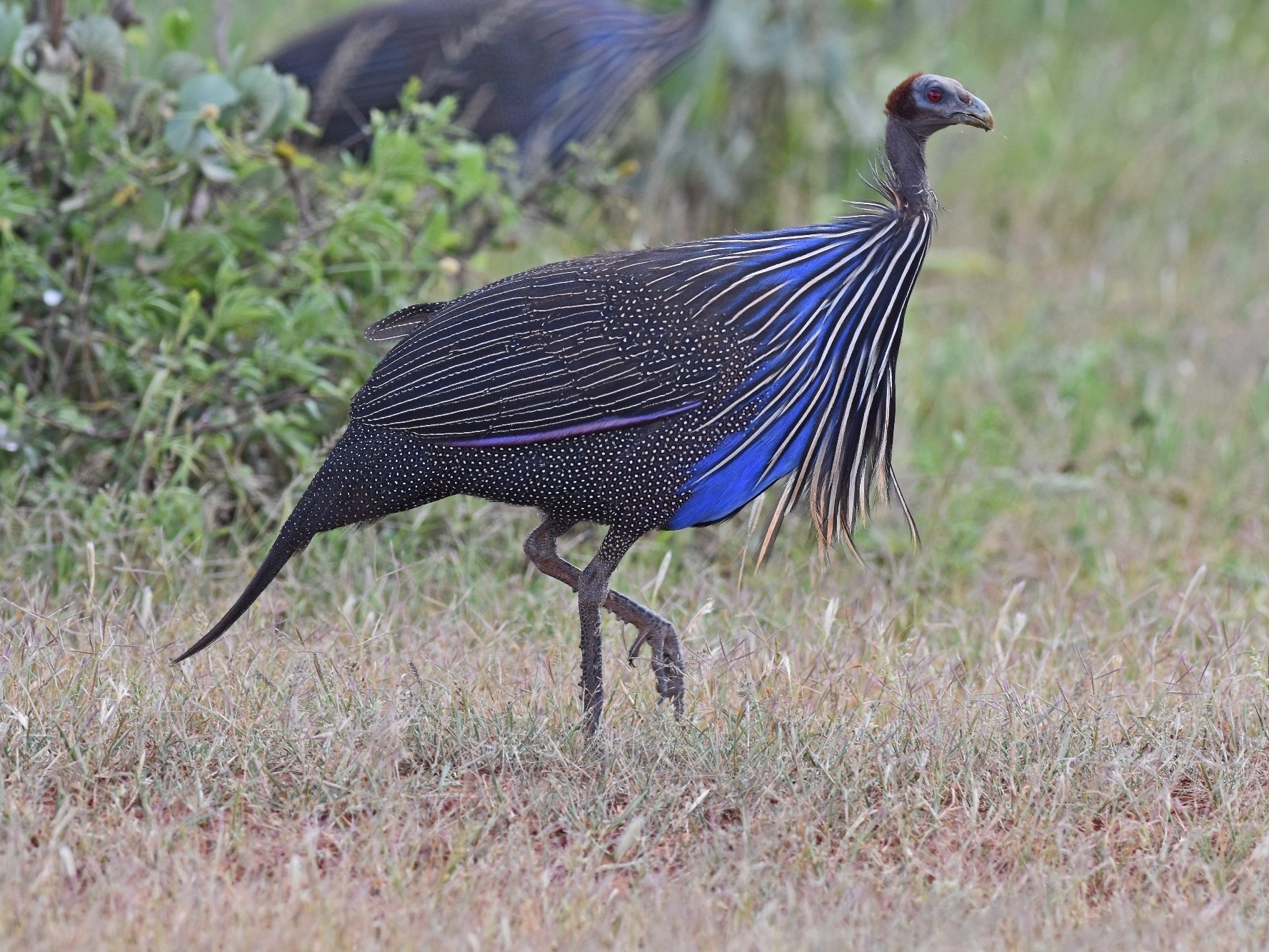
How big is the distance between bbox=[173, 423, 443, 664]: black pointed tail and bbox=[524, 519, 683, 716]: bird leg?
0.26m

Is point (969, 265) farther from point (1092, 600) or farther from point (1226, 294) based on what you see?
point (1092, 600)

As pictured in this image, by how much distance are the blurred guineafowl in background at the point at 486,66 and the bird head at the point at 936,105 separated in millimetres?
2455

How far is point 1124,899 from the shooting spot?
8.91ft

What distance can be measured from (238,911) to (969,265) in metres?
5.12

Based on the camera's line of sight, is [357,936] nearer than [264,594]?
Yes

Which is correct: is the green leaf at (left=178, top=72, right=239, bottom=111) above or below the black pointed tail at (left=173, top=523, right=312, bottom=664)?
above

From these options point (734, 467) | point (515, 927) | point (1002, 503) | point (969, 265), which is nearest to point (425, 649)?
point (734, 467)

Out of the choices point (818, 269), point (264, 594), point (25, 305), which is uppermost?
point (818, 269)

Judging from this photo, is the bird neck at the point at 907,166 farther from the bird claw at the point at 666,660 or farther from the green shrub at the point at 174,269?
the green shrub at the point at 174,269

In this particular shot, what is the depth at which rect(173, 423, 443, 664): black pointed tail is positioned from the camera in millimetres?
3223

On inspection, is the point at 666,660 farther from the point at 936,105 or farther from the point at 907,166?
the point at 936,105

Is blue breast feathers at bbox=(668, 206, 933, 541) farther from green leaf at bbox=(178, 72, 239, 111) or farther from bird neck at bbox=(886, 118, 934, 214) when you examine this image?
green leaf at bbox=(178, 72, 239, 111)

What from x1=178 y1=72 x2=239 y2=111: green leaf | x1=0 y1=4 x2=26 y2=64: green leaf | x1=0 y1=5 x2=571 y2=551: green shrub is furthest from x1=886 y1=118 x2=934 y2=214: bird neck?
x1=0 y1=4 x2=26 y2=64: green leaf

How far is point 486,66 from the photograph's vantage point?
5676mm
